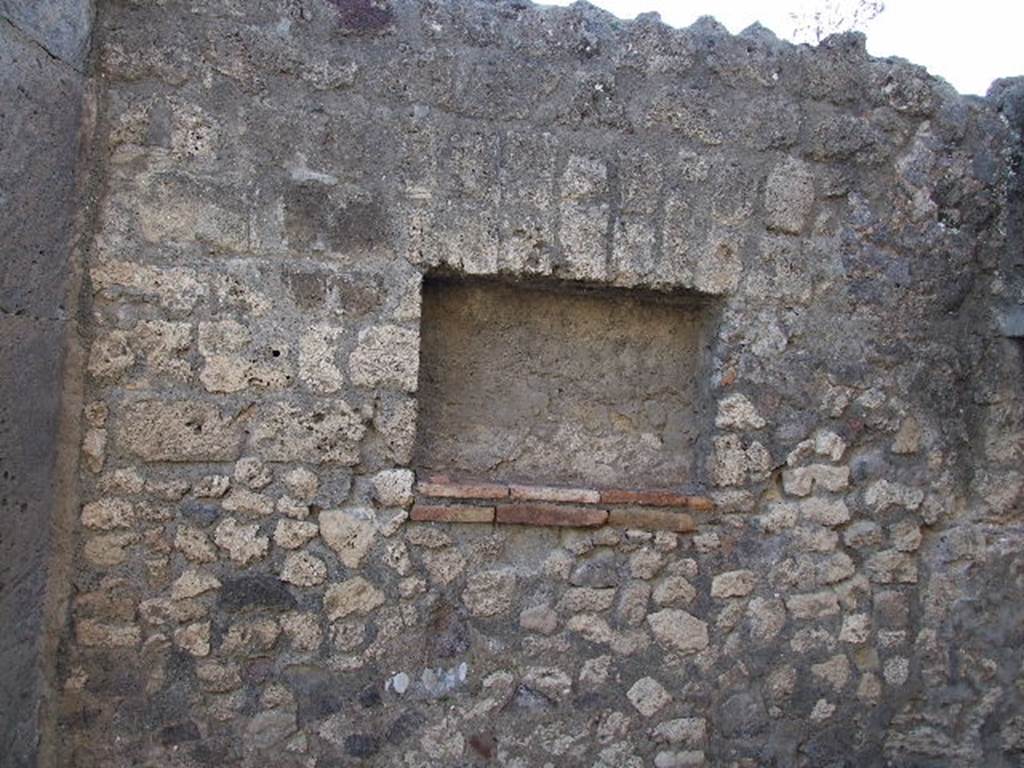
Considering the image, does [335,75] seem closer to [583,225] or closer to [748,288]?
[583,225]

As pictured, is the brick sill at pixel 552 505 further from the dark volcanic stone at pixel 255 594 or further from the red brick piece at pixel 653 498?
the dark volcanic stone at pixel 255 594

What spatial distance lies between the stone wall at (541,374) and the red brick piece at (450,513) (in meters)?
0.03

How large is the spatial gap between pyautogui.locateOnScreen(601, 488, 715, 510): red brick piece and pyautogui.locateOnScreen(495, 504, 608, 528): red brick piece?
0.05 metres

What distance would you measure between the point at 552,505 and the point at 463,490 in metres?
0.30

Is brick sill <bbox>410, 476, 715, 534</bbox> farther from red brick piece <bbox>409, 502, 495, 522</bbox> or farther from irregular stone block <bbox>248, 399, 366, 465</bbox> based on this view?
irregular stone block <bbox>248, 399, 366, 465</bbox>

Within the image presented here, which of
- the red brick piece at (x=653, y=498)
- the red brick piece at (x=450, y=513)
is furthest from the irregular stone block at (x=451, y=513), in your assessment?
the red brick piece at (x=653, y=498)

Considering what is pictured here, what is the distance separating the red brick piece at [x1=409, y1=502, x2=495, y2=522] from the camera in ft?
9.54

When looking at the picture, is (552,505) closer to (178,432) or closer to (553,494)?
(553,494)

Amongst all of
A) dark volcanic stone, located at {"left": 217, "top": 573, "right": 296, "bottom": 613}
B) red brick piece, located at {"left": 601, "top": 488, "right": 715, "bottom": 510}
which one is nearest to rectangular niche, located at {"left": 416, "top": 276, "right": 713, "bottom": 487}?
red brick piece, located at {"left": 601, "top": 488, "right": 715, "bottom": 510}

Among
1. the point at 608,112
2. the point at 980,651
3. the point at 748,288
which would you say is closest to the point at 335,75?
the point at 608,112

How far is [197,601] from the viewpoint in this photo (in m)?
2.80

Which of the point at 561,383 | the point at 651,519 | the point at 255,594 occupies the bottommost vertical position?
the point at 255,594

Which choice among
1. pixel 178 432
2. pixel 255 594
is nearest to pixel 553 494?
pixel 255 594

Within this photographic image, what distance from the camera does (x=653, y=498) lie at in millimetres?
3096
